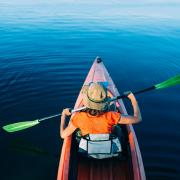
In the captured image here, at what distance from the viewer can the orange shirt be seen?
426 centimetres

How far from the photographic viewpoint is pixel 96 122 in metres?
4.27

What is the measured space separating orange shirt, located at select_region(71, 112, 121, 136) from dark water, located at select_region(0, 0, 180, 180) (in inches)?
79.5

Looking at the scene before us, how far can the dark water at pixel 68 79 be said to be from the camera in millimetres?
6316

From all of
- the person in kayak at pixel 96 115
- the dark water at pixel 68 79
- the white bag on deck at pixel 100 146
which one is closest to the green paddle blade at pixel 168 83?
the dark water at pixel 68 79

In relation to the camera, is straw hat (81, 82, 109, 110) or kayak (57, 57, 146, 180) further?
kayak (57, 57, 146, 180)

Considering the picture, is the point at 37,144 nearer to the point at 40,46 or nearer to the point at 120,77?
the point at 120,77

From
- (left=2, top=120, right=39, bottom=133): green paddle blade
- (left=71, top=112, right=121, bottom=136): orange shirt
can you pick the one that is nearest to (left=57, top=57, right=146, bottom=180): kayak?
(left=71, top=112, right=121, bottom=136): orange shirt

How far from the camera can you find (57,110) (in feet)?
26.7

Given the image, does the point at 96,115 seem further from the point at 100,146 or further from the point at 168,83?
the point at 168,83

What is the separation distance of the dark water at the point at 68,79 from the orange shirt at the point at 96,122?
6.62ft

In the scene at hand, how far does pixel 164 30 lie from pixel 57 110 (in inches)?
500

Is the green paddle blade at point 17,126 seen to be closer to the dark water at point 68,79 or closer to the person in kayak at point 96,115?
the dark water at point 68,79

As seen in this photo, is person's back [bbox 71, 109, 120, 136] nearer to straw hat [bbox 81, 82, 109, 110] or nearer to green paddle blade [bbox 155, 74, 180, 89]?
straw hat [bbox 81, 82, 109, 110]

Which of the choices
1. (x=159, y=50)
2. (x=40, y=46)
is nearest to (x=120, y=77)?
(x=159, y=50)
